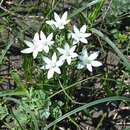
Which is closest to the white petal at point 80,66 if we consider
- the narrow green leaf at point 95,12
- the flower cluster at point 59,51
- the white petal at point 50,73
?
the flower cluster at point 59,51

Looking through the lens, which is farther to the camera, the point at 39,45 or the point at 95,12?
the point at 95,12

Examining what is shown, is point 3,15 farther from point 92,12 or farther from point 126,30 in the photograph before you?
point 126,30

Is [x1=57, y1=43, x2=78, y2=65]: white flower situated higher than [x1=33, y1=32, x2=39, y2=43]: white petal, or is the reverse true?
[x1=33, y1=32, x2=39, y2=43]: white petal

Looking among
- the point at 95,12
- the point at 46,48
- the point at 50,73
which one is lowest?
the point at 50,73

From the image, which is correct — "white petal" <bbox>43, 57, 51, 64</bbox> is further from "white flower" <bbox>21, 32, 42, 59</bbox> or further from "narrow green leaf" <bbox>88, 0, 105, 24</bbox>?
"narrow green leaf" <bbox>88, 0, 105, 24</bbox>

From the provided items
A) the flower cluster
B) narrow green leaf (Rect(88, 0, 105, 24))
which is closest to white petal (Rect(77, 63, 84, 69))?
the flower cluster

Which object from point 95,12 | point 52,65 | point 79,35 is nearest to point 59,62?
point 52,65

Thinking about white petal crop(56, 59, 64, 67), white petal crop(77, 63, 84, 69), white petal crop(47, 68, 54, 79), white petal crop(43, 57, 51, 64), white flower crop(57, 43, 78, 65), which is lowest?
white petal crop(47, 68, 54, 79)

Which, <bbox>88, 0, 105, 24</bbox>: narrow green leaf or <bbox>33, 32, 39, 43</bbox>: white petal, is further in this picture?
<bbox>88, 0, 105, 24</bbox>: narrow green leaf

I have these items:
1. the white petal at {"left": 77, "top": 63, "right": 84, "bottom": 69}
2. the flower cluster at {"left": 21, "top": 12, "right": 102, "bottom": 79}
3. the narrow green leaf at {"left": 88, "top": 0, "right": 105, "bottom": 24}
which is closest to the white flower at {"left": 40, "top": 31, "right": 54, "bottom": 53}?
the flower cluster at {"left": 21, "top": 12, "right": 102, "bottom": 79}

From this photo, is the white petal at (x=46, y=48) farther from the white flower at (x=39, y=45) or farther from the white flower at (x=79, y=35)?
the white flower at (x=79, y=35)

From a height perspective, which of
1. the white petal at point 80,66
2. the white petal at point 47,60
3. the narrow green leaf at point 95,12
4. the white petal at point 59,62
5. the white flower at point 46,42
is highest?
the narrow green leaf at point 95,12

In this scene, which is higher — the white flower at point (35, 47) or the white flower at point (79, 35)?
the white flower at point (79, 35)

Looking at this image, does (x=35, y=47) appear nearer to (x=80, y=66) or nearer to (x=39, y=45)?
(x=39, y=45)
